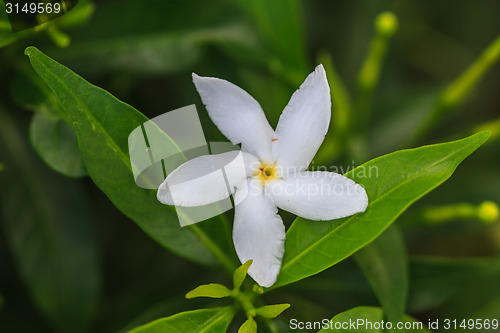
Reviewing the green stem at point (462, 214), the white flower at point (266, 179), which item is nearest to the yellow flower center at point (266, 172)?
the white flower at point (266, 179)

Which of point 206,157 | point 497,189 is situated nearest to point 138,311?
point 206,157

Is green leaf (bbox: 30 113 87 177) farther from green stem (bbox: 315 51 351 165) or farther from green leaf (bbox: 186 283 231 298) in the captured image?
green stem (bbox: 315 51 351 165)

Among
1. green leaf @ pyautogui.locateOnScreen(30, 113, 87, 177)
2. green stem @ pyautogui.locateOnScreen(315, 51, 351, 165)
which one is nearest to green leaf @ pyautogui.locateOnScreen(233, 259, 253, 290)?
green leaf @ pyautogui.locateOnScreen(30, 113, 87, 177)

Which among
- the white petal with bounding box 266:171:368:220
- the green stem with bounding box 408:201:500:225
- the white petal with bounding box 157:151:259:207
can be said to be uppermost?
the white petal with bounding box 157:151:259:207

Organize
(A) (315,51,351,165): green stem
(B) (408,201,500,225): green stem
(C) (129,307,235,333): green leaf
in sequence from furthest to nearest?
(A) (315,51,351,165): green stem → (B) (408,201,500,225): green stem → (C) (129,307,235,333): green leaf

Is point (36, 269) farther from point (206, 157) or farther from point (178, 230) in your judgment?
point (206, 157)

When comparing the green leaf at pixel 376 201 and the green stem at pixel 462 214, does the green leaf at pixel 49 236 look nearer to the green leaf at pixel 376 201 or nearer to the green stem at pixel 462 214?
the green leaf at pixel 376 201

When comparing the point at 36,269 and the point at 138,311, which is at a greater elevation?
the point at 36,269

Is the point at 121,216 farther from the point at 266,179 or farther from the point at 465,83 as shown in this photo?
the point at 465,83
